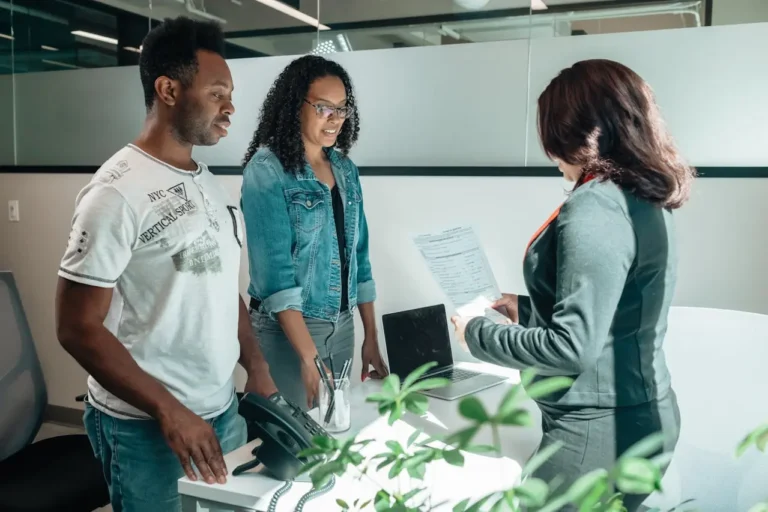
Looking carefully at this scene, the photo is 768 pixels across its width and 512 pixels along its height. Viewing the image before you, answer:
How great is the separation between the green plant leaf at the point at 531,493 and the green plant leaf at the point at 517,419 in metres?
0.06

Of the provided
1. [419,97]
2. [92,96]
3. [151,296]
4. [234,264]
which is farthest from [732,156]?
[92,96]

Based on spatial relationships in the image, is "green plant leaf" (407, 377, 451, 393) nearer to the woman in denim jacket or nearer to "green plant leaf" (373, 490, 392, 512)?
"green plant leaf" (373, 490, 392, 512)

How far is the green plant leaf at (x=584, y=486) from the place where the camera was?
1.59 ft

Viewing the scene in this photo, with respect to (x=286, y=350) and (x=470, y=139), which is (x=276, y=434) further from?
(x=470, y=139)

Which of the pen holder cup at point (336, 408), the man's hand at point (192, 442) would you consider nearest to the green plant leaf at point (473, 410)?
the man's hand at point (192, 442)

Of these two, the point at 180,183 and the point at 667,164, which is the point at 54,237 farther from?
the point at 667,164

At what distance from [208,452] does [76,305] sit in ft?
1.20

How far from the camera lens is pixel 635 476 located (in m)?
0.49

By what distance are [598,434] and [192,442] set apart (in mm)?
738

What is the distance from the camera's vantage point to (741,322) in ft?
6.07

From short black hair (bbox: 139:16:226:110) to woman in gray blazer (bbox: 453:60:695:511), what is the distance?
2.53ft

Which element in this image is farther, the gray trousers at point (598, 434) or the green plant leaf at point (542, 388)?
the gray trousers at point (598, 434)

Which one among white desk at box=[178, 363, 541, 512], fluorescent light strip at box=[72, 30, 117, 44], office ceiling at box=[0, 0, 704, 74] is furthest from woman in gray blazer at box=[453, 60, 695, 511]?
fluorescent light strip at box=[72, 30, 117, 44]

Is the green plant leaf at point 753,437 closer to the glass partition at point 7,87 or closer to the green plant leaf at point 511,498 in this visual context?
the green plant leaf at point 511,498
